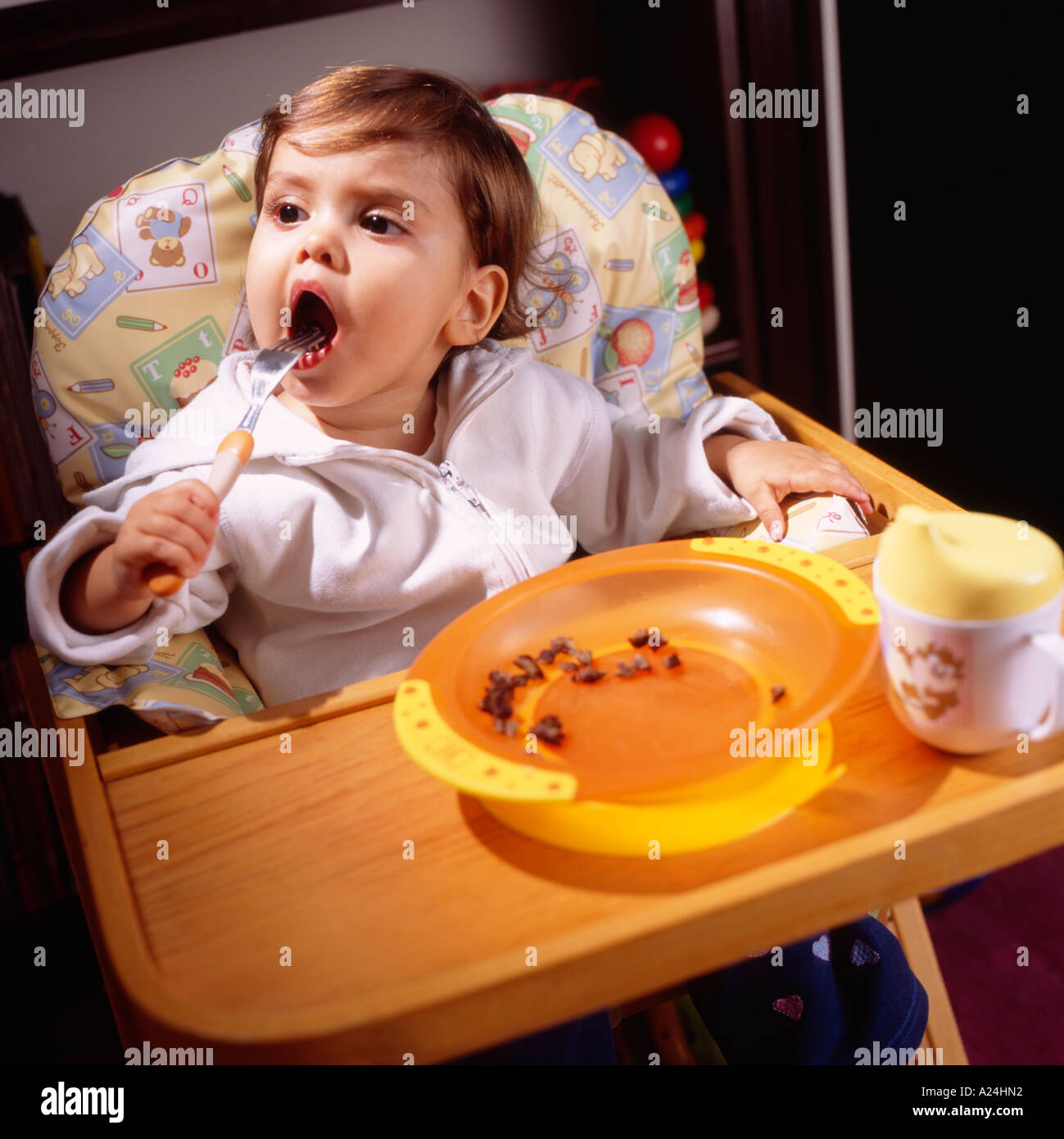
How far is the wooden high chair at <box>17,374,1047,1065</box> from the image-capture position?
60cm

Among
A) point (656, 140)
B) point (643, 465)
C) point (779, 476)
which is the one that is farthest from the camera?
point (656, 140)

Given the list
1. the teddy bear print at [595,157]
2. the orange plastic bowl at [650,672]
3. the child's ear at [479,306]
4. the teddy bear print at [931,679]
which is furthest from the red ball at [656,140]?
the teddy bear print at [931,679]

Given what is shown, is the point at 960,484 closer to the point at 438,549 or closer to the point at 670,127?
the point at 670,127

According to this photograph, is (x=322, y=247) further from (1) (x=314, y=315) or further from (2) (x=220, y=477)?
(2) (x=220, y=477)

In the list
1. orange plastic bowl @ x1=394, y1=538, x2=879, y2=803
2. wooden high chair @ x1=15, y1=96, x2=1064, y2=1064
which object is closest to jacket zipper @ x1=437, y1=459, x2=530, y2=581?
orange plastic bowl @ x1=394, y1=538, x2=879, y2=803

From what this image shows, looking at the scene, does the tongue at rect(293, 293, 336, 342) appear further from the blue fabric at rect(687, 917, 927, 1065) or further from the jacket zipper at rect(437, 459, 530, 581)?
the blue fabric at rect(687, 917, 927, 1065)

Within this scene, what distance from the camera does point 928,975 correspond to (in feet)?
4.08

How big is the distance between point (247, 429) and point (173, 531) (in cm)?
13

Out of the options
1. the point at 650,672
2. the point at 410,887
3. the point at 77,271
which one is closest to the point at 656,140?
the point at 77,271

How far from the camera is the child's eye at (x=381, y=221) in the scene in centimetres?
104

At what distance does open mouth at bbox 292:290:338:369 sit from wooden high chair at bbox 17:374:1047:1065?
0.38 metres

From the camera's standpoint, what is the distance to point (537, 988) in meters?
0.61

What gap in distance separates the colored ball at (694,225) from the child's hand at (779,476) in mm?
714
